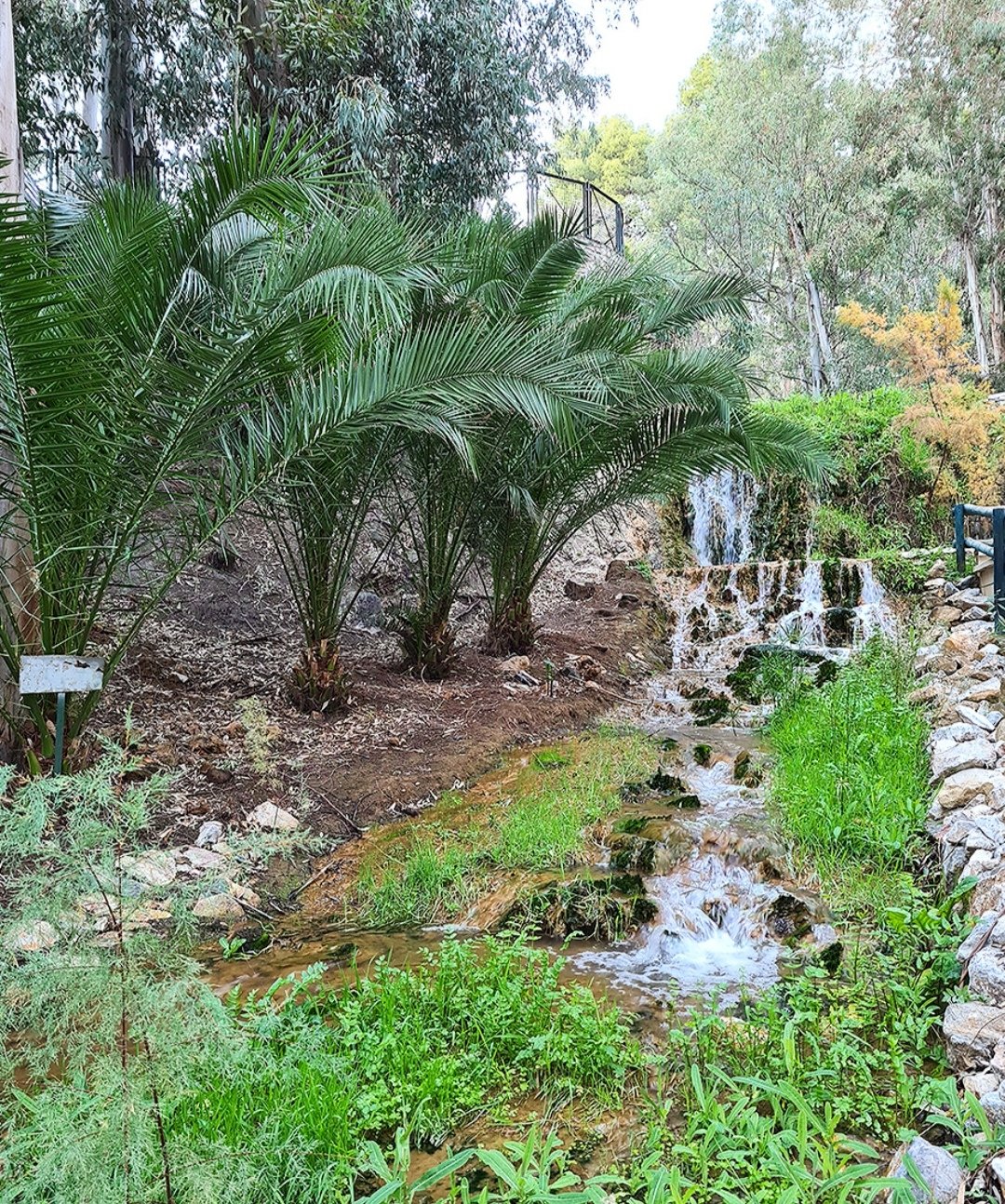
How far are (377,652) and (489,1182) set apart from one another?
585 centimetres

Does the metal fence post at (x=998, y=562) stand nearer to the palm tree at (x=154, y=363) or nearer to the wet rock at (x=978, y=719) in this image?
the wet rock at (x=978, y=719)

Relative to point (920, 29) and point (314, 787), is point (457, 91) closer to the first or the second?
point (314, 787)

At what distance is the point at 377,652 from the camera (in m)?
7.73

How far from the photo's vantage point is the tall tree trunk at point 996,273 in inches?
744

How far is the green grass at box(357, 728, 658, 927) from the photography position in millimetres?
3760

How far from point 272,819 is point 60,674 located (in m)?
1.28

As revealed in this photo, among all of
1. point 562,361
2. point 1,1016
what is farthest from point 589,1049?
point 562,361

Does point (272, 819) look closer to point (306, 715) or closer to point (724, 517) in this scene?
point (306, 715)

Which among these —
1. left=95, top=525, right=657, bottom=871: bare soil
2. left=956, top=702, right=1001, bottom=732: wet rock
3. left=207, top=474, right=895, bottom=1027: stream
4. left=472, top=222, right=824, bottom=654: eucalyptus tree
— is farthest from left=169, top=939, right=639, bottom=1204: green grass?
left=472, top=222, right=824, bottom=654: eucalyptus tree

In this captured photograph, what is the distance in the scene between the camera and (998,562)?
5848 mm

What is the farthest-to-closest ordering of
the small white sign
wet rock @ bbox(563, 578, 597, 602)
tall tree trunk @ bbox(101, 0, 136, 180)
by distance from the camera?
wet rock @ bbox(563, 578, 597, 602)
tall tree trunk @ bbox(101, 0, 136, 180)
the small white sign

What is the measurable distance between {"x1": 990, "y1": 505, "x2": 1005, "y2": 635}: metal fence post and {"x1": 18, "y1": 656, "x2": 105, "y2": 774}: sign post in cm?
544

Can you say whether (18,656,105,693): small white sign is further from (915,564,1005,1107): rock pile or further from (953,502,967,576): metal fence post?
(953,502,967,576): metal fence post

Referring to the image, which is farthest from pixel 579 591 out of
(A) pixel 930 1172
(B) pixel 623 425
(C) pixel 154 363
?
(A) pixel 930 1172
